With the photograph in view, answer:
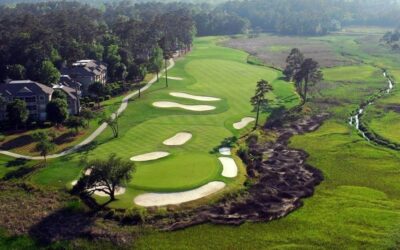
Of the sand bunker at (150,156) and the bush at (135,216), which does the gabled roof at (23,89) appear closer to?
the sand bunker at (150,156)

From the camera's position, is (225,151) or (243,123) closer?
(225,151)

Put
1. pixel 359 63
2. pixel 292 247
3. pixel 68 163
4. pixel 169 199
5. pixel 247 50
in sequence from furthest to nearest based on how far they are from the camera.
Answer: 1. pixel 247 50
2. pixel 359 63
3. pixel 68 163
4. pixel 169 199
5. pixel 292 247

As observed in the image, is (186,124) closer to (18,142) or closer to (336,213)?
(18,142)

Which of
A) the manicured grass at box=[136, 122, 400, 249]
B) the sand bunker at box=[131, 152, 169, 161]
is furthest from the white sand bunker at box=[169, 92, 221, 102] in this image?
the manicured grass at box=[136, 122, 400, 249]

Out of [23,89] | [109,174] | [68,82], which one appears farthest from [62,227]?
[68,82]

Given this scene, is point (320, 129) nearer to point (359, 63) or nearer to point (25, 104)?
point (25, 104)

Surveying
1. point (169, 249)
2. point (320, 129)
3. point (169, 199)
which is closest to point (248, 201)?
point (169, 199)

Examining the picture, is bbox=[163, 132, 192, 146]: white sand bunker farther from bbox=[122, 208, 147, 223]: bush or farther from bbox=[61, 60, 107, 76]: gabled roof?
bbox=[61, 60, 107, 76]: gabled roof
